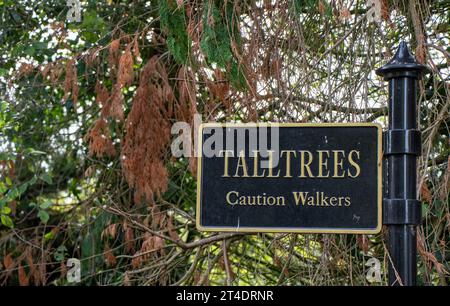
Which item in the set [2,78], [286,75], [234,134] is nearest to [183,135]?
[286,75]

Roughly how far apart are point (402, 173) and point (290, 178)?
13.1 inches

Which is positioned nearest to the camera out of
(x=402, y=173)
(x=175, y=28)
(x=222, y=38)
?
(x=402, y=173)

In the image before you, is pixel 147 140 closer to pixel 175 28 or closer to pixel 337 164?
pixel 175 28

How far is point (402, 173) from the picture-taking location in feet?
7.55

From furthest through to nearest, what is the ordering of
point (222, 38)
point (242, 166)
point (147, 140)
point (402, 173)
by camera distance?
point (147, 140) → point (222, 38) → point (242, 166) → point (402, 173)

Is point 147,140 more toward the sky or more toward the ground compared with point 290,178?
more toward the sky

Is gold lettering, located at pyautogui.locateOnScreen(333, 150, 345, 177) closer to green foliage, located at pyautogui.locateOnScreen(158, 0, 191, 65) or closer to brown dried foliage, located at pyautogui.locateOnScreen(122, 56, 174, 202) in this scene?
green foliage, located at pyautogui.locateOnScreen(158, 0, 191, 65)

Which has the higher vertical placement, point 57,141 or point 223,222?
point 57,141

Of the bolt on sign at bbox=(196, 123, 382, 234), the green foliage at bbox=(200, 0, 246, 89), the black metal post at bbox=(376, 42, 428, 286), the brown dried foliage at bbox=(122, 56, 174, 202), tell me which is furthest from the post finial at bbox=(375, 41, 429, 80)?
the brown dried foliage at bbox=(122, 56, 174, 202)

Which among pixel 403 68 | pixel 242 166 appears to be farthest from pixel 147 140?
pixel 403 68

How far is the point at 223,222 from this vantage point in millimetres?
2400

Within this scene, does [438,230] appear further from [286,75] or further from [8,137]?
[8,137]

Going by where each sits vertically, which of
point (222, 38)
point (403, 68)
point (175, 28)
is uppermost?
point (175, 28)

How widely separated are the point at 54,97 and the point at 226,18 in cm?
237
